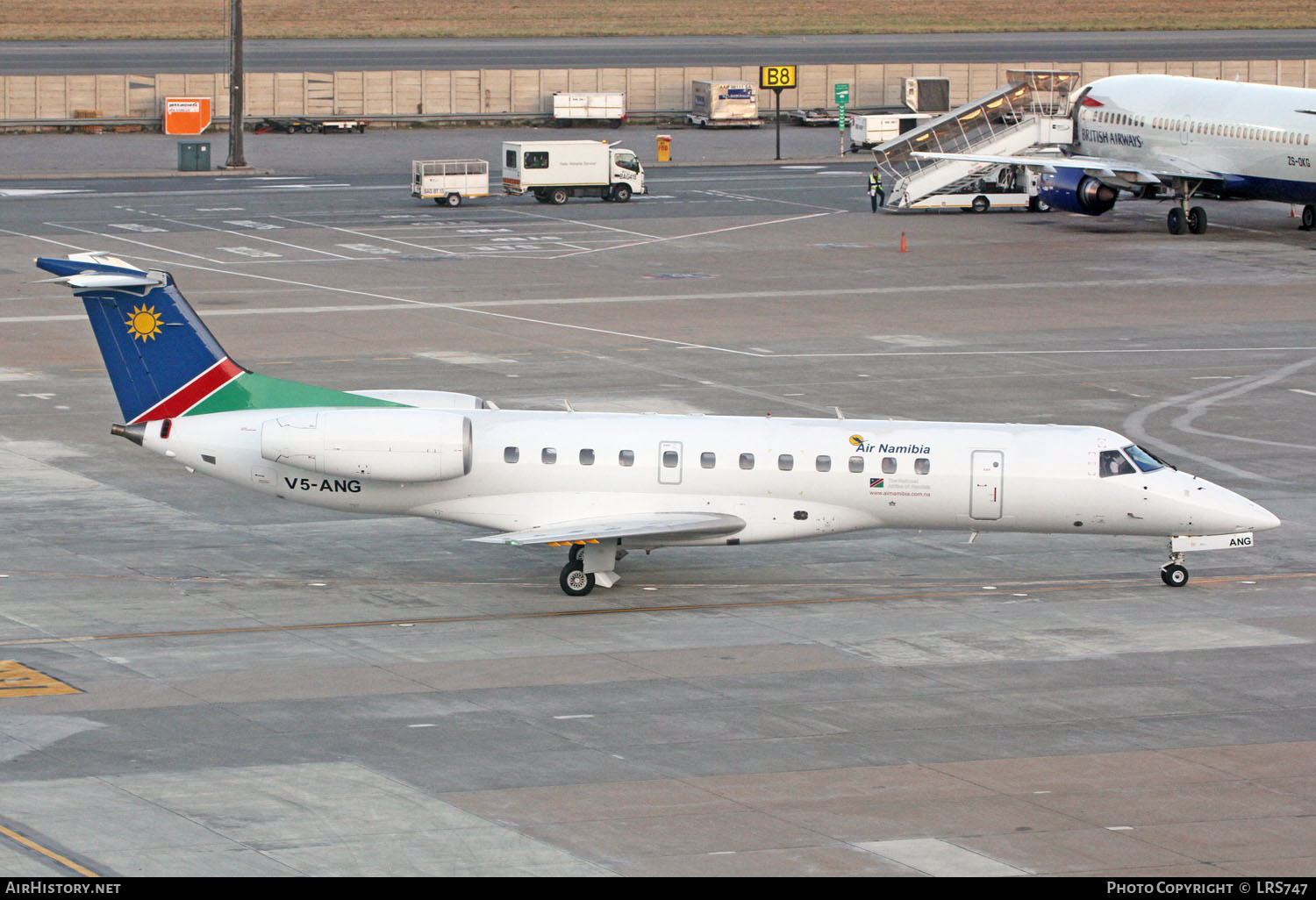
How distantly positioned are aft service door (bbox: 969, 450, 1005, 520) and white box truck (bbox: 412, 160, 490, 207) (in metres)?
56.0

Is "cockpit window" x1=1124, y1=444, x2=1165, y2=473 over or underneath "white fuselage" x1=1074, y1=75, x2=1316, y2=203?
underneath

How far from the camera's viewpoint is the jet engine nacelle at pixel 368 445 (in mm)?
32438

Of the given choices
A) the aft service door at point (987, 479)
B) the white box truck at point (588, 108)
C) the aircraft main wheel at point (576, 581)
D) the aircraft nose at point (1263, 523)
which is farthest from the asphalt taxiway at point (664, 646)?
the white box truck at point (588, 108)

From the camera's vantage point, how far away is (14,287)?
64.8 meters

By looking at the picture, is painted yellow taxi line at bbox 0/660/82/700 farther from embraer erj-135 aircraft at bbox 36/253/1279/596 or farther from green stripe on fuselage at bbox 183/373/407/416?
green stripe on fuselage at bbox 183/373/407/416

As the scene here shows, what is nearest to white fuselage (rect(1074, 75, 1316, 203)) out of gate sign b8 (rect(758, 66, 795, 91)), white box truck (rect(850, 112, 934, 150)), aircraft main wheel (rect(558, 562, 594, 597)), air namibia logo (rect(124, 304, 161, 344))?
white box truck (rect(850, 112, 934, 150))

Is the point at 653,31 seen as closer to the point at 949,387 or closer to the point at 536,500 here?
the point at 949,387

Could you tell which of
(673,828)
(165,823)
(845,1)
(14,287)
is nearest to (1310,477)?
(673,828)

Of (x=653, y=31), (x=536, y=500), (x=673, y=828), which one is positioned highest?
(x=653, y=31)

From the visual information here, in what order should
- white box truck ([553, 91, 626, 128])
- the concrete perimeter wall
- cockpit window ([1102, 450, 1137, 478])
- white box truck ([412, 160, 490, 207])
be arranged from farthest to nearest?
white box truck ([553, 91, 626, 128])
the concrete perimeter wall
white box truck ([412, 160, 490, 207])
cockpit window ([1102, 450, 1137, 478])

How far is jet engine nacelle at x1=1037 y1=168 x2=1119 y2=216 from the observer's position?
8131cm

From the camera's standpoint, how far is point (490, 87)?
11681 centimetres

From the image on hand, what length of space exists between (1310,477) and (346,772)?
26.2 meters

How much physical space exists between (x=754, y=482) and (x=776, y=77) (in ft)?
277
